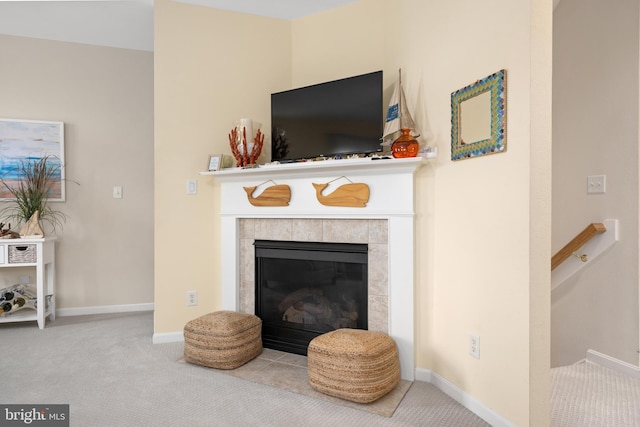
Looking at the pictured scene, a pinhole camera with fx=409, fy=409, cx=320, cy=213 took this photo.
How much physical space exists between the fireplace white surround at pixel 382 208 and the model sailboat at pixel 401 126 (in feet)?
0.27

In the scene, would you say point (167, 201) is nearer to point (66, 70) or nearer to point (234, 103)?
point (234, 103)

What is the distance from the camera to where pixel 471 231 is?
2096 mm

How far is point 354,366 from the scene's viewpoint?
2104 mm

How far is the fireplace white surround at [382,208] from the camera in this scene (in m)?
2.41

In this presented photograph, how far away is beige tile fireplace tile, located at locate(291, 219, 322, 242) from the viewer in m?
2.76

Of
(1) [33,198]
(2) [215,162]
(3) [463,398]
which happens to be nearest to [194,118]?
(2) [215,162]

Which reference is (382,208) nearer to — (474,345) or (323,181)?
(323,181)

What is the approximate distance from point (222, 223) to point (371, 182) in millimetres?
1241

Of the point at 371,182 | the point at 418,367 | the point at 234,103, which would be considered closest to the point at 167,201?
the point at 234,103

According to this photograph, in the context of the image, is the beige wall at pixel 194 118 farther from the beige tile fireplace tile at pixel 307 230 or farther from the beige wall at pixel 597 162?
the beige wall at pixel 597 162

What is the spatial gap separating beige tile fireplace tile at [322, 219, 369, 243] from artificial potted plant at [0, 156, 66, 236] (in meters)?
2.60

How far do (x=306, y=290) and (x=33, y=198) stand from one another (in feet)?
8.66

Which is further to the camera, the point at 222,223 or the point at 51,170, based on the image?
the point at 51,170

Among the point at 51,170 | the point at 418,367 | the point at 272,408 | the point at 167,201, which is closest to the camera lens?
the point at 272,408
